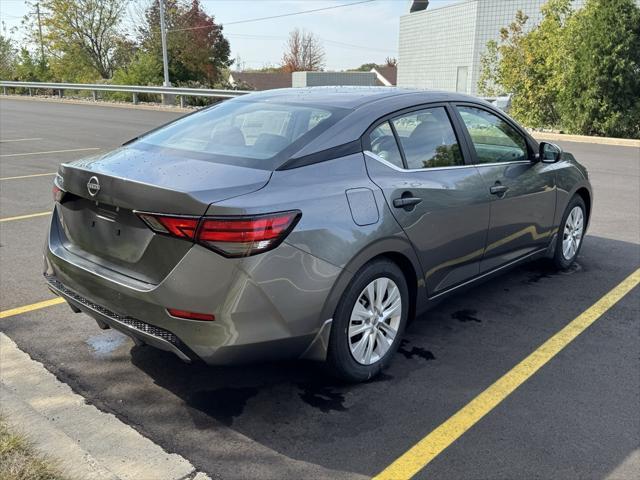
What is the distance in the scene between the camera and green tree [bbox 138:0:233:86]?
4238 centimetres

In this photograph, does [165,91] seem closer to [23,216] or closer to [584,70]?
[584,70]

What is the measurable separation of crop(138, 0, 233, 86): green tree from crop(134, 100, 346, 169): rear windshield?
3876 cm

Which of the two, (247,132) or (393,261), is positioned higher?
(247,132)

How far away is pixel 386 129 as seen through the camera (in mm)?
3664

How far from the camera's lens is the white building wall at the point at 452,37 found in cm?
2648

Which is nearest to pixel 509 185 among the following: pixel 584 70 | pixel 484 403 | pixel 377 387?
pixel 484 403

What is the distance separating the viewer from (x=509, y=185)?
4441 millimetres

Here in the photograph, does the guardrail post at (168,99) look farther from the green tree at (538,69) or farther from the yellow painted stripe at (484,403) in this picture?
the yellow painted stripe at (484,403)

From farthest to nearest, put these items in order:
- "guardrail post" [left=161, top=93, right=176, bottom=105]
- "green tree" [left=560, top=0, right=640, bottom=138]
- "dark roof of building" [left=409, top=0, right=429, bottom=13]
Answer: "dark roof of building" [left=409, top=0, right=429, bottom=13] < "guardrail post" [left=161, top=93, right=176, bottom=105] < "green tree" [left=560, top=0, right=640, bottom=138]

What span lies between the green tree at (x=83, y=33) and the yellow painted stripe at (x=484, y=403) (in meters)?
48.9

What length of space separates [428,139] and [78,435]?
2.64 meters

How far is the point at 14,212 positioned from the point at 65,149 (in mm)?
6395

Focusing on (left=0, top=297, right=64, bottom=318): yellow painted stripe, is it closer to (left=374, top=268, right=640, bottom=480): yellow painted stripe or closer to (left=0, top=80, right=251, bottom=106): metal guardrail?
(left=374, top=268, right=640, bottom=480): yellow painted stripe

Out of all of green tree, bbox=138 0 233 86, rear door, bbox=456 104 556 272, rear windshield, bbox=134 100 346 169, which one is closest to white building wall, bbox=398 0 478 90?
green tree, bbox=138 0 233 86
